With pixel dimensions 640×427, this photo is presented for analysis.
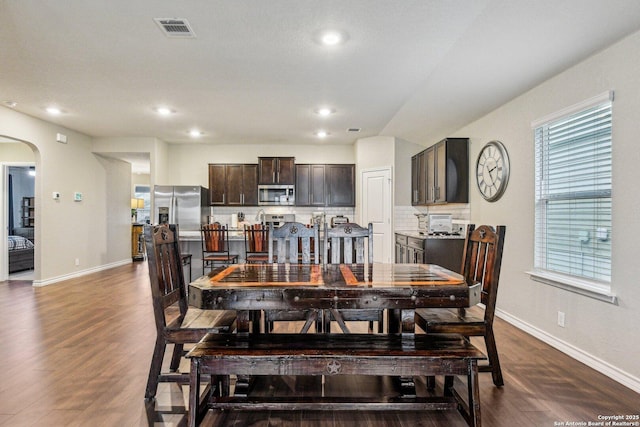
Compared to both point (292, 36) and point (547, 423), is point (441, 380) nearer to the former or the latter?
point (547, 423)

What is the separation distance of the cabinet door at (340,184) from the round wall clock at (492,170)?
2.94 m

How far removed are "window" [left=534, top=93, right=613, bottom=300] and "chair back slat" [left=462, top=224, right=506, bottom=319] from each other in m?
1.04

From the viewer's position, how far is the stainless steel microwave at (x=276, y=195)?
738 centimetres

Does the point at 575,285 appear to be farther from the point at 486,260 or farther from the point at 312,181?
the point at 312,181

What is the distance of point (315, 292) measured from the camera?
1.97 m

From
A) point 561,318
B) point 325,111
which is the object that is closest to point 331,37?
point 325,111

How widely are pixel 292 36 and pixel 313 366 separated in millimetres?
2493

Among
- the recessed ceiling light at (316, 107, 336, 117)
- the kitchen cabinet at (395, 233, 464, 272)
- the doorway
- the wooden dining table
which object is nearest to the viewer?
the wooden dining table

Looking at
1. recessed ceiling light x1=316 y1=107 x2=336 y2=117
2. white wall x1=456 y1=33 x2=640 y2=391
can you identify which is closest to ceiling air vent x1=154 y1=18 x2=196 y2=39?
recessed ceiling light x1=316 y1=107 x2=336 y2=117

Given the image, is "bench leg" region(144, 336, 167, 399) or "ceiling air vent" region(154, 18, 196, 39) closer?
"bench leg" region(144, 336, 167, 399)

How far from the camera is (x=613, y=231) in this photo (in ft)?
9.11

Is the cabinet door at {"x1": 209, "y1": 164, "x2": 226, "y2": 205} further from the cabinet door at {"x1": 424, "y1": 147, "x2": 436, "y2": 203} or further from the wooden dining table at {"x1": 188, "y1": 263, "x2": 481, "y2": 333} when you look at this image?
the wooden dining table at {"x1": 188, "y1": 263, "x2": 481, "y2": 333}

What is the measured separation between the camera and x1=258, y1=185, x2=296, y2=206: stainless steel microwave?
7379 millimetres

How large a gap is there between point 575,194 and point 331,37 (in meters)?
2.48
